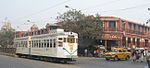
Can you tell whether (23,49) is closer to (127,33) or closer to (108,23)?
(108,23)

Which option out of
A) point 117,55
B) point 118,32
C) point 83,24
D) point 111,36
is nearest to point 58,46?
point 117,55

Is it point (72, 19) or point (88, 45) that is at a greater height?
point (72, 19)

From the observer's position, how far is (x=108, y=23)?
2367 inches

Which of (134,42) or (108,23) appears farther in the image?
(134,42)

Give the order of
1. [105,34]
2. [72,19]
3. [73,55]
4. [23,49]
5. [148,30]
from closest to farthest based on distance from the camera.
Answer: [73,55]
[23,49]
[72,19]
[105,34]
[148,30]

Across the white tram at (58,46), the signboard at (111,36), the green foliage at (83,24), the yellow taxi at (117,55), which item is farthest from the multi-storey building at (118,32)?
the white tram at (58,46)

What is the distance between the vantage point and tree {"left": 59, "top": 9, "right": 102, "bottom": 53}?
52906mm

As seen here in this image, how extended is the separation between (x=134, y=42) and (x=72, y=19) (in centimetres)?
1770

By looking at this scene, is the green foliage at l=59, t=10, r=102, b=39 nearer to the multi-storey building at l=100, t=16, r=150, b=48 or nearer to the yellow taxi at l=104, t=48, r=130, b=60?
the multi-storey building at l=100, t=16, r=150, b=48

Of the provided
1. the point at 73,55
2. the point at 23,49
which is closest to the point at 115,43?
the point at 23,49

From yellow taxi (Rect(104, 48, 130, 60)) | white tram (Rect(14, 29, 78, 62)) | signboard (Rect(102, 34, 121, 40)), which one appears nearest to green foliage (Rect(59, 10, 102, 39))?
signboard (Rect(102, 34, 121, 40))

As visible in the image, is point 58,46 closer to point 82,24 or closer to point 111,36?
point 82,24

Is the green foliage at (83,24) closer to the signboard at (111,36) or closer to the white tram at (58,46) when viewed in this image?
the signboard at (111,36)

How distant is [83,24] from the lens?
174ft
